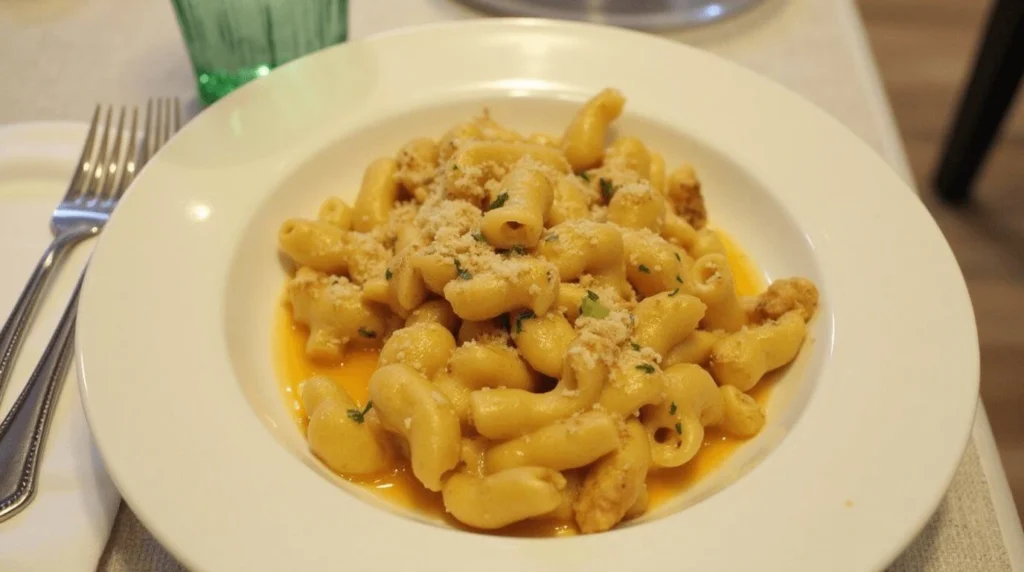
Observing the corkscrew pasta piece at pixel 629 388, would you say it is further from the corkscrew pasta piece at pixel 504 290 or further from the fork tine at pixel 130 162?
the fork tine at pixel 130 162

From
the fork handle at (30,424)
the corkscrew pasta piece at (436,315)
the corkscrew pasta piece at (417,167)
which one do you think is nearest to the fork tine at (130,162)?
the fork handle at (30,424)

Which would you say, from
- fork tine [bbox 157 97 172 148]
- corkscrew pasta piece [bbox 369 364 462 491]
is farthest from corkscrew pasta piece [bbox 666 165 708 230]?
fork tine [bbox 157 97 172 148]

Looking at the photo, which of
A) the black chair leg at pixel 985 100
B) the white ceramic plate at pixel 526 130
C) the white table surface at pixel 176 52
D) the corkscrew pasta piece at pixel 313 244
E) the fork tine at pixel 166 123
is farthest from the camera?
the black chair leg at pixel 985 100

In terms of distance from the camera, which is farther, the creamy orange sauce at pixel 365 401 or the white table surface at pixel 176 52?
the white table surface at pixel 176 52

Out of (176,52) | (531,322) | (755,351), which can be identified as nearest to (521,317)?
(531,322)

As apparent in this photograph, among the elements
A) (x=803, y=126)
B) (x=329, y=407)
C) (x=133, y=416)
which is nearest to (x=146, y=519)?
(x=133, y=416)

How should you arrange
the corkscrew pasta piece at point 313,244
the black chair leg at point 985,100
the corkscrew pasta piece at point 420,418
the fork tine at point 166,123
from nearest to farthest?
the corkscrew pasta piece at point 420,418
the corkscrew pasta piece at point 313,244
the fork tine at point 166,123
the black chair leg at point 985,100
